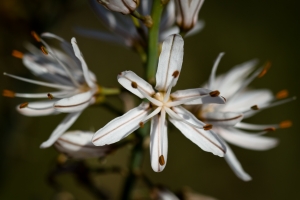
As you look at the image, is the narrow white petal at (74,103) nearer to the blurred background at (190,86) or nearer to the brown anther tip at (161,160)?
the brown anther tip at (161,160)

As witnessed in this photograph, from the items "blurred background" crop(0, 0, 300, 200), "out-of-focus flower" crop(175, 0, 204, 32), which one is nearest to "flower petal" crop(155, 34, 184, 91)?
"out-of-focus flower" crop(175, 0, 204, 32)

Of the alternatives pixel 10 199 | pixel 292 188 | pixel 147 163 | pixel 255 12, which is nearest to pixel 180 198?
pixel 10 199

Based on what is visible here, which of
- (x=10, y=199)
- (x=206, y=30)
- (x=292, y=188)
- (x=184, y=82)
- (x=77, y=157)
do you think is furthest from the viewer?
(x=206, y=30)

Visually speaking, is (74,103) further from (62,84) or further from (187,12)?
(187,12)

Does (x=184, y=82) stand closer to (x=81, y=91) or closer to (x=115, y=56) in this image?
(x=115, y=56)

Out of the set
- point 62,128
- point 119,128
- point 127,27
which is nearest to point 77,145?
point 62,128

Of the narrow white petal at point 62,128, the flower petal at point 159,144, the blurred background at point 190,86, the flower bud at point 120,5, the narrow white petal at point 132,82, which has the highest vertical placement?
the blurred background at point 190,86

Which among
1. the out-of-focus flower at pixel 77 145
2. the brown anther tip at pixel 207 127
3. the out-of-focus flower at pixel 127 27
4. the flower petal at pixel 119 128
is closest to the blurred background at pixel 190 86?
the out-of-focus flower at pixel 77 145
